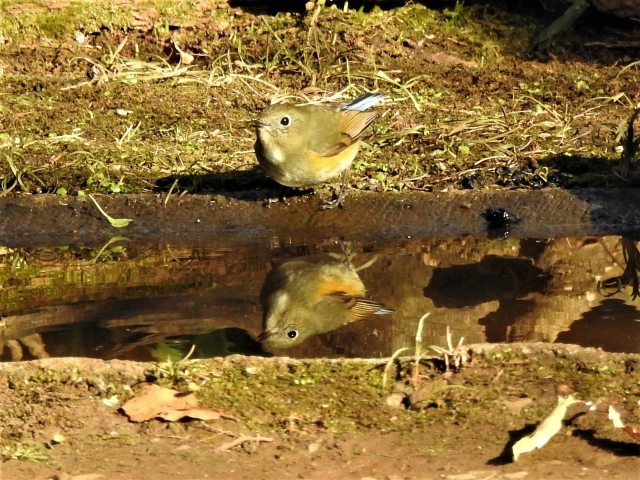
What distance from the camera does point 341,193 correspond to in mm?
7871

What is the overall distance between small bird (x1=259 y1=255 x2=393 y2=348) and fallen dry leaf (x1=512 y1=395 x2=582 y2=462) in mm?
1564

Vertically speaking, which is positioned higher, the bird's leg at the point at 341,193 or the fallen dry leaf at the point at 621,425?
the bird's leg at the point at 341,193

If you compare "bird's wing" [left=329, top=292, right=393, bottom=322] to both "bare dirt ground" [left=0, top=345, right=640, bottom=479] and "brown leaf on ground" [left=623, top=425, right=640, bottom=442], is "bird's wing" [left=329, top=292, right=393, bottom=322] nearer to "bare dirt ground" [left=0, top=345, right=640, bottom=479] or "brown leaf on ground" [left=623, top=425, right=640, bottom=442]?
"bare dirt ground" [left=0, top=345, right=640, bottom=479]

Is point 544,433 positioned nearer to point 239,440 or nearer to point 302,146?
point 239,440

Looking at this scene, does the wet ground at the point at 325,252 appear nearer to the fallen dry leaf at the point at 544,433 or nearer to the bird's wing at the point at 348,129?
the bird's wing at the point at 348,129

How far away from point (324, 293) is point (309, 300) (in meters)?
0.14

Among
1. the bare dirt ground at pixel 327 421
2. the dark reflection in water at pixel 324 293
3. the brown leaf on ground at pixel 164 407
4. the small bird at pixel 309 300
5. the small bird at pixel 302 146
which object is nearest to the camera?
the bare dirt ground at pixel 327 421

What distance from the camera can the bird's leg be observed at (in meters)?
7.86

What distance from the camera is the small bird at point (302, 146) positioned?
7715 mm

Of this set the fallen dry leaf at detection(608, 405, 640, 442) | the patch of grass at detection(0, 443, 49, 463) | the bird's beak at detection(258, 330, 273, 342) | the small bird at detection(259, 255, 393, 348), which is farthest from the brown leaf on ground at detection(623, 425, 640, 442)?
the patch of grass at detection(0, 443, 49, 463)

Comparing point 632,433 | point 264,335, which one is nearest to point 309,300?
point 264,335

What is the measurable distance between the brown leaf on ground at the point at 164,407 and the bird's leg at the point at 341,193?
329cm

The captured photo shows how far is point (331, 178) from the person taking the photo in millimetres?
8094

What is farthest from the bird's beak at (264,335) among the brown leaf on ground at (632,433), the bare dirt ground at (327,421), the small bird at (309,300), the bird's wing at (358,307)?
the brown leaf on ground at (632,433)
